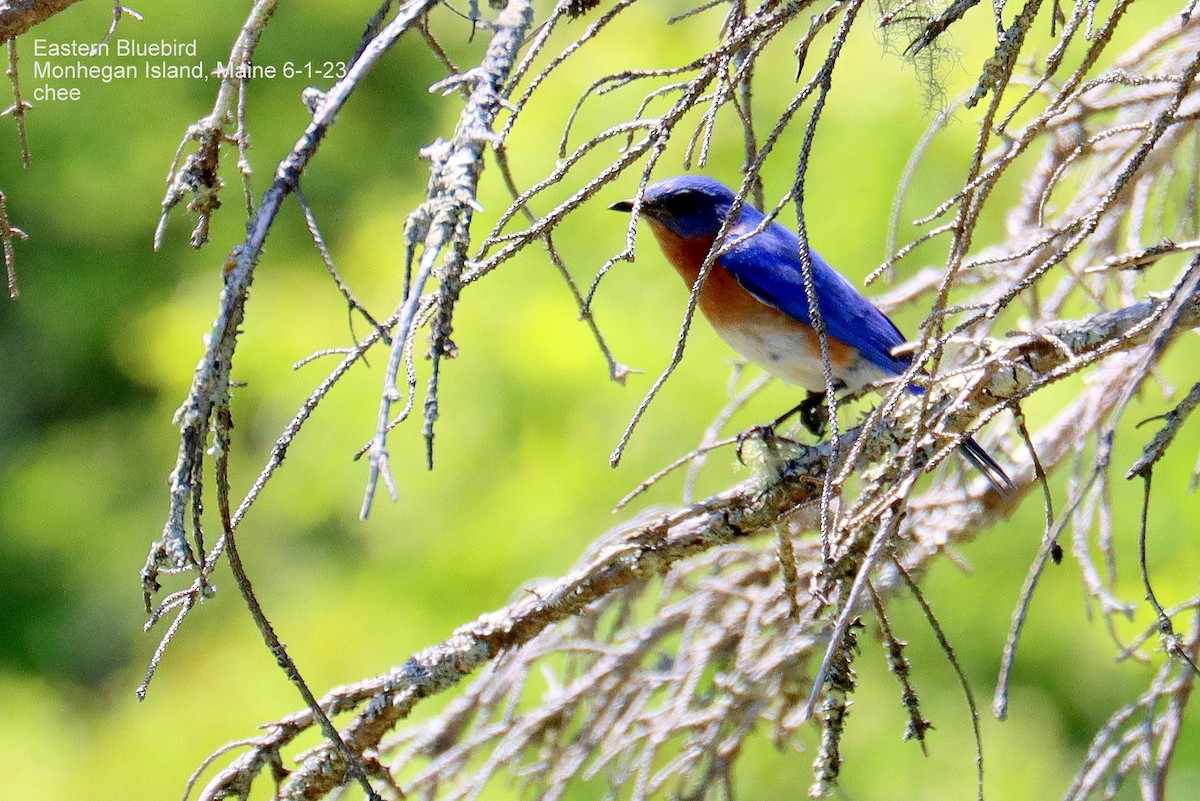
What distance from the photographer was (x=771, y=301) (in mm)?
3117

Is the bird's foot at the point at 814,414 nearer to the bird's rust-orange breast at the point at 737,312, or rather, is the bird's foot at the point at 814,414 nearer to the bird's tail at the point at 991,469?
the bird's rust-orange breast at the point at 737,312

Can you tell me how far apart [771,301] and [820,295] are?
0.61 feet

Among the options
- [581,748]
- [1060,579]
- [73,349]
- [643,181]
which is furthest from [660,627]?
[73,349]

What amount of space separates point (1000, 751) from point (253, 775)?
2636mm

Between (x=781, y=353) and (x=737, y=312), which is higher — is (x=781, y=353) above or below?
below

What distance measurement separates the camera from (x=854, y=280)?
354cm

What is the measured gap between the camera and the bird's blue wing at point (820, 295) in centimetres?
315

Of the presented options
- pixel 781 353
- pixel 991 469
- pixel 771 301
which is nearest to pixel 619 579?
pixel 991 469

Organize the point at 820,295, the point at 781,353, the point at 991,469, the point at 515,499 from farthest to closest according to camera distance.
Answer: the point at 515,499, the point at 820,295, the point at 781,353, the point at 991,469

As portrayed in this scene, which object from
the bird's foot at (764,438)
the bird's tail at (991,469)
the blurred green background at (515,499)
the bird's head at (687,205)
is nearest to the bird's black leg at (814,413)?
the blurred green background at (515,499)

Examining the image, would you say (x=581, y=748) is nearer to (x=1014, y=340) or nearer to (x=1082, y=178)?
(x=1014, y=340)

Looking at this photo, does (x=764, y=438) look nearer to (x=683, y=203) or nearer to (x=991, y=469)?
(x=991, y=469)

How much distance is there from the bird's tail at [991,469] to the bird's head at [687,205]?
3.55 feet

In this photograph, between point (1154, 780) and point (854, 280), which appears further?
point (854, 280)
